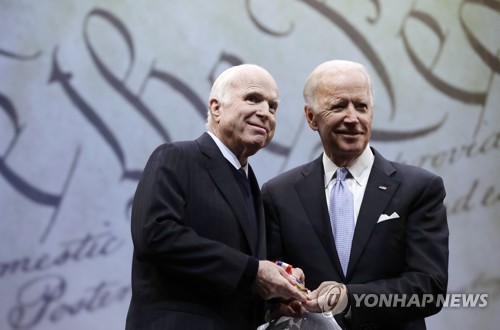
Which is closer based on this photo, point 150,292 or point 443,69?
point 150,292

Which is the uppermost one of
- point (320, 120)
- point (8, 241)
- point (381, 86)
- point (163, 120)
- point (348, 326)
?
point (381, 86)

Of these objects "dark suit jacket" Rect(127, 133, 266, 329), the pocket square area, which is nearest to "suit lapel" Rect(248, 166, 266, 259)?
"dark suit jacket" Rect(127, 133, 266, 329)

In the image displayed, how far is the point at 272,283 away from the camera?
2.16m

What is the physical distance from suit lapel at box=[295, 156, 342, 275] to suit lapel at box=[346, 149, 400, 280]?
0.25ft

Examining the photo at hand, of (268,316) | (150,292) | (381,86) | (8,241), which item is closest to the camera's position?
(150,292)

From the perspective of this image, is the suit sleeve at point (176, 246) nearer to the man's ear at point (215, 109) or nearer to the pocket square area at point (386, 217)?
the man's ear at point (215, 109)

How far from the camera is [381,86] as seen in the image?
15.9ft

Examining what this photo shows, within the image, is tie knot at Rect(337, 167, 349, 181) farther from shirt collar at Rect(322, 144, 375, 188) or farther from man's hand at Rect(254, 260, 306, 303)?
man's hand at Rect(254, 260, 306, 303)

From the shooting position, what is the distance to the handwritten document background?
441 centimetres

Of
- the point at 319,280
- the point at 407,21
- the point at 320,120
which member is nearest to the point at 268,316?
the point at 319,280

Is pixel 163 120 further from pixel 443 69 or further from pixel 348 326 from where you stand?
pixel 348 326

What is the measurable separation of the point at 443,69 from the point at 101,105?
2.26 m

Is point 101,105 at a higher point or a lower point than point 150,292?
higher

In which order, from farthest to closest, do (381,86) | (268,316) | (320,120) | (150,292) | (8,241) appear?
(381,86)
(8,241)
(320,120)
(268,316)
(150,292)
